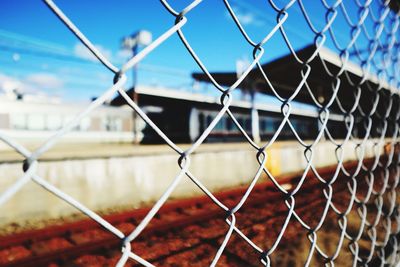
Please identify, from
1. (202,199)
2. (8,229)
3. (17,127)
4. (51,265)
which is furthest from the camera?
(17,127)

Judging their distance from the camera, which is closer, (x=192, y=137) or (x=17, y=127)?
(x=192, y=137)

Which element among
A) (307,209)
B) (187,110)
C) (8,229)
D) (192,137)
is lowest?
(8,229)

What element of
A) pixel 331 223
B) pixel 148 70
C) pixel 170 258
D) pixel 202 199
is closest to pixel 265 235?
pixel 331 223

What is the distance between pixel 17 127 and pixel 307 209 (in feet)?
81.4

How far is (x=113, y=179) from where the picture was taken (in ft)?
18.4

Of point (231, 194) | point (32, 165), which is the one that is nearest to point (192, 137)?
point (231, 194)

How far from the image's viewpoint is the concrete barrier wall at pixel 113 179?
4.53 meters

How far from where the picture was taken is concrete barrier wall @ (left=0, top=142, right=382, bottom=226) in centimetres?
453

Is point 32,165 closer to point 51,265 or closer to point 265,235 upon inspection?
point 51,265

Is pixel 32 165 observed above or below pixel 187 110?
below

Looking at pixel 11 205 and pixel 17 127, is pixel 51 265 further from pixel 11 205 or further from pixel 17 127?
pixel 17 127

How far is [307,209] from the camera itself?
4703 millimetres

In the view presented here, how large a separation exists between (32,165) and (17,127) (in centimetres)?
2663

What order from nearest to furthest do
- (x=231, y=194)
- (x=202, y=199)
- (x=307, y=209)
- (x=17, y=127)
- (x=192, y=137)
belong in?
(x=307, y=209)
(x=202, y=199)
(x=231, y=194)
(x=192, y=137)
(x=17, y=127)
